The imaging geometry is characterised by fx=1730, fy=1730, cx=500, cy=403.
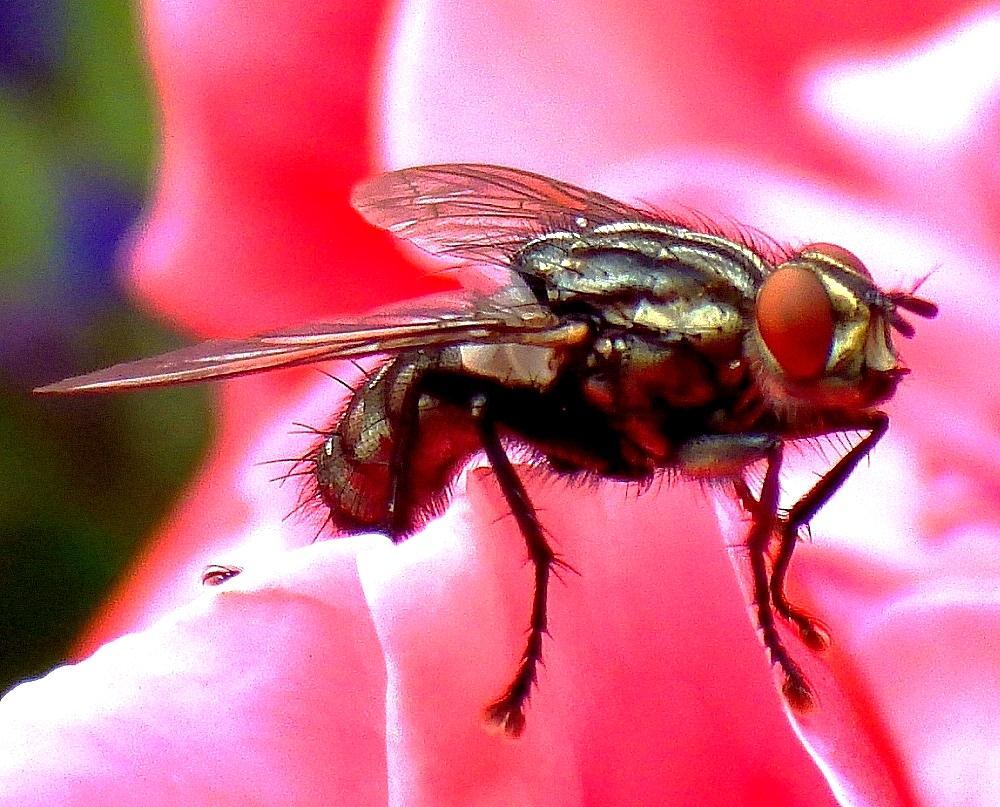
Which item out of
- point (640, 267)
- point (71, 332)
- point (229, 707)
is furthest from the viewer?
point (71, 332)

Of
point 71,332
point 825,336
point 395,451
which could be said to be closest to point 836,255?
point 825,336

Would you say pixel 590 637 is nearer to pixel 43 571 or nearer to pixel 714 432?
pixel 714 432

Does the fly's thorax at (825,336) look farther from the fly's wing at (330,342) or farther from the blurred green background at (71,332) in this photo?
the blurred green background at (71,332)

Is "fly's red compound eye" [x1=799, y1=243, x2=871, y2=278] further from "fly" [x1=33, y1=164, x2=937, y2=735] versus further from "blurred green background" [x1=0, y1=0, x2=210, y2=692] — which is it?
"blurred green background" [x1=0, y1=0, x2=210, y2=692]

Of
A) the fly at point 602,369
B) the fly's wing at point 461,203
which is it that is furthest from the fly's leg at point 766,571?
the fly's wing at point 461,203

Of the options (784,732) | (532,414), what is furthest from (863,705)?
(532,414)

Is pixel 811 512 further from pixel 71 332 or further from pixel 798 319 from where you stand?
pixel 71 332
